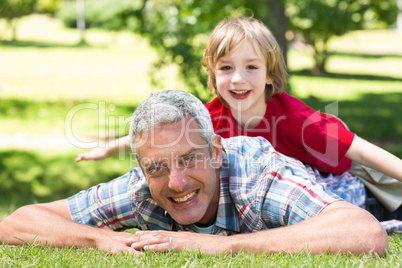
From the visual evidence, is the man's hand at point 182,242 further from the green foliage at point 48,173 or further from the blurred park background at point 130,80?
the green foliage at point 48,173

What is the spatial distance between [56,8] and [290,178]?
43391 mm

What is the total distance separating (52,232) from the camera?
3291 millimetres

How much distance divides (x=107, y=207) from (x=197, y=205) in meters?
0.66

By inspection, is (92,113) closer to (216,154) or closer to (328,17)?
(328,17)

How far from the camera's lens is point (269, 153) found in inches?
135

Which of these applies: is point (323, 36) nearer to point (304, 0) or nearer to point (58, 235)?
point (304, 0)

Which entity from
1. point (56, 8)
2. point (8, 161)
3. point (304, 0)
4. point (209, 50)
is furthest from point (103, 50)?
point (209, 50)

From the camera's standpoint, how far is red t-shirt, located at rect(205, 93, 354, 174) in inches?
157

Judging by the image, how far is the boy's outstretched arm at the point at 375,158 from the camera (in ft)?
12.4

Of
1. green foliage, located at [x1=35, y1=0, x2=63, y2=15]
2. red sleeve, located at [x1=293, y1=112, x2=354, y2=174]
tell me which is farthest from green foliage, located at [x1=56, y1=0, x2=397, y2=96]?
green foliage, located at [x1=35, y1=0, x2=63, y2=15]

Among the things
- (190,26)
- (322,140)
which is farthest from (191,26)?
(322,140)

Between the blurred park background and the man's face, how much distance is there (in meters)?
2.42

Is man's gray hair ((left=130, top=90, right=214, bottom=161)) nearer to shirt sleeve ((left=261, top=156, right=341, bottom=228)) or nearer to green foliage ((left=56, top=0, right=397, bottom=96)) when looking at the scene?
shirt sleeve ((left=261, top=156, right=341, bottom=228))

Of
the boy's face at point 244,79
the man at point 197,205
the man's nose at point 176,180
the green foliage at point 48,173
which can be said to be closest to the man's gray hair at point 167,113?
the man at point 197,205
